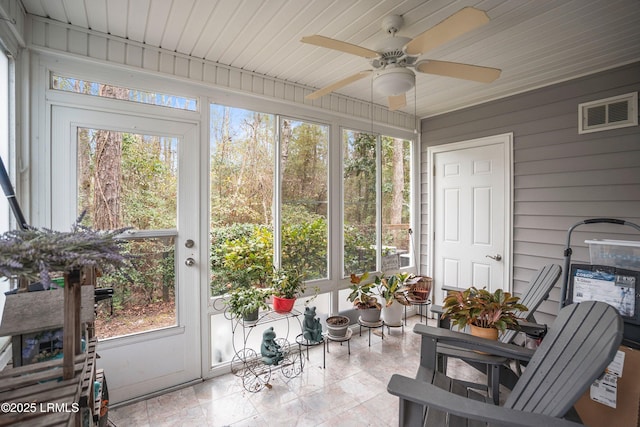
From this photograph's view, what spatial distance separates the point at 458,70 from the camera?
1770 mm

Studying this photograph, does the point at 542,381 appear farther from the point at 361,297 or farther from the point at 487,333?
the point at 361,297

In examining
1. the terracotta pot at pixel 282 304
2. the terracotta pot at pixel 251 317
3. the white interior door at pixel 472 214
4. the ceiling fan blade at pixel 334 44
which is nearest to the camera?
the ceiling fan blade at pixel 334 44

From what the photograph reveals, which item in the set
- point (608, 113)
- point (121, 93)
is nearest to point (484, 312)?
point (608, 113)

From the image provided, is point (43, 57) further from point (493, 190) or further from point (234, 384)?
point (493, 190)

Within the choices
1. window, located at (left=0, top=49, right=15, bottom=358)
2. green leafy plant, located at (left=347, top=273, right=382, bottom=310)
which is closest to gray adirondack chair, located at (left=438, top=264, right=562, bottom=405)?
green leafy plant, located at (left=347, top=273, right=382, bottom=310)

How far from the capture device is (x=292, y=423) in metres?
2.00

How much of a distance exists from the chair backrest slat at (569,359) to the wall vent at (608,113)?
6.31 feet

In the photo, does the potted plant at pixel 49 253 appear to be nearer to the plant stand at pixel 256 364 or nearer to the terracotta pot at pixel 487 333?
the plant stand at pixel 256 364

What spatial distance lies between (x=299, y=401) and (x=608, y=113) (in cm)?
348

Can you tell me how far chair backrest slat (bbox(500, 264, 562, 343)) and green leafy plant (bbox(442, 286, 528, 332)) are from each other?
532mm

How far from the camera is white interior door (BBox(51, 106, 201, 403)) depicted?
→ 201 centimetres

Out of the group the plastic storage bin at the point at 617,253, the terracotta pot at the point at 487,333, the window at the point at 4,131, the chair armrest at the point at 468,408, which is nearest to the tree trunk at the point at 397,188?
the plastic storage bin at the point at 617,253

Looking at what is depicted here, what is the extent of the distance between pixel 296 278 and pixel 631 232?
110 inches

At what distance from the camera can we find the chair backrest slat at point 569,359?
3.55 feet
